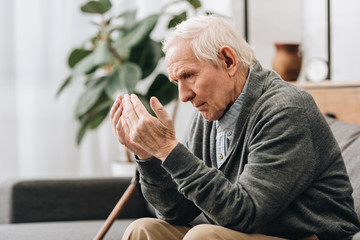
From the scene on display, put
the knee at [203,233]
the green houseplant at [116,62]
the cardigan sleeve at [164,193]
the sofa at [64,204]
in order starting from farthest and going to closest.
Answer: the green houseplant at [116,62] < the sofa at [64,204] < the cardigan sleeve at [164,193] < the knee at [203,233]

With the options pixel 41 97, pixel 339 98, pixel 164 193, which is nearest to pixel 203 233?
pixel 164 193

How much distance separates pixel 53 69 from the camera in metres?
3.24

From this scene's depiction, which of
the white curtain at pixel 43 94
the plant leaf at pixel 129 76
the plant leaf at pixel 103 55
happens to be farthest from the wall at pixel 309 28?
the plant leaf at pixel 103 55

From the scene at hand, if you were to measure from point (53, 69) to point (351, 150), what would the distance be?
212 centimetres

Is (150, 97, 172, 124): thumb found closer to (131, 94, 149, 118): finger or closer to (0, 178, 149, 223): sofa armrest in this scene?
(131, 94, 149, 118): finger

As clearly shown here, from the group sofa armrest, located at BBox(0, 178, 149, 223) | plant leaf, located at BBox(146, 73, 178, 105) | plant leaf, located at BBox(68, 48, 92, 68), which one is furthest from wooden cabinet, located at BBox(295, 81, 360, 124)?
plant leaf, located at BBox(68, 48, 92, 68)

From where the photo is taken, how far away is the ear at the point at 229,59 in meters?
1.33

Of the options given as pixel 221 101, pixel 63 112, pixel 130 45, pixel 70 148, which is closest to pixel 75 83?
pixel 63 112

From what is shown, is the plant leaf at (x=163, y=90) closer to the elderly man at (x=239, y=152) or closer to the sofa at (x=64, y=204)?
the sofa at (x=64, y=204)

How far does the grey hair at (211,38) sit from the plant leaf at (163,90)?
148cm

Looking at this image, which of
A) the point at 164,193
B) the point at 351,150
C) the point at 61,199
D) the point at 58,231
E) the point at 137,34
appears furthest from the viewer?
the point at 137,34

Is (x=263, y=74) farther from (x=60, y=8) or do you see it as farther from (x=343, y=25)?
(x=60, y=8)

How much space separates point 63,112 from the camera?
10.7 ft

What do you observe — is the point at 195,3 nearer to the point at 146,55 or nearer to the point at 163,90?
the point at 146,55
